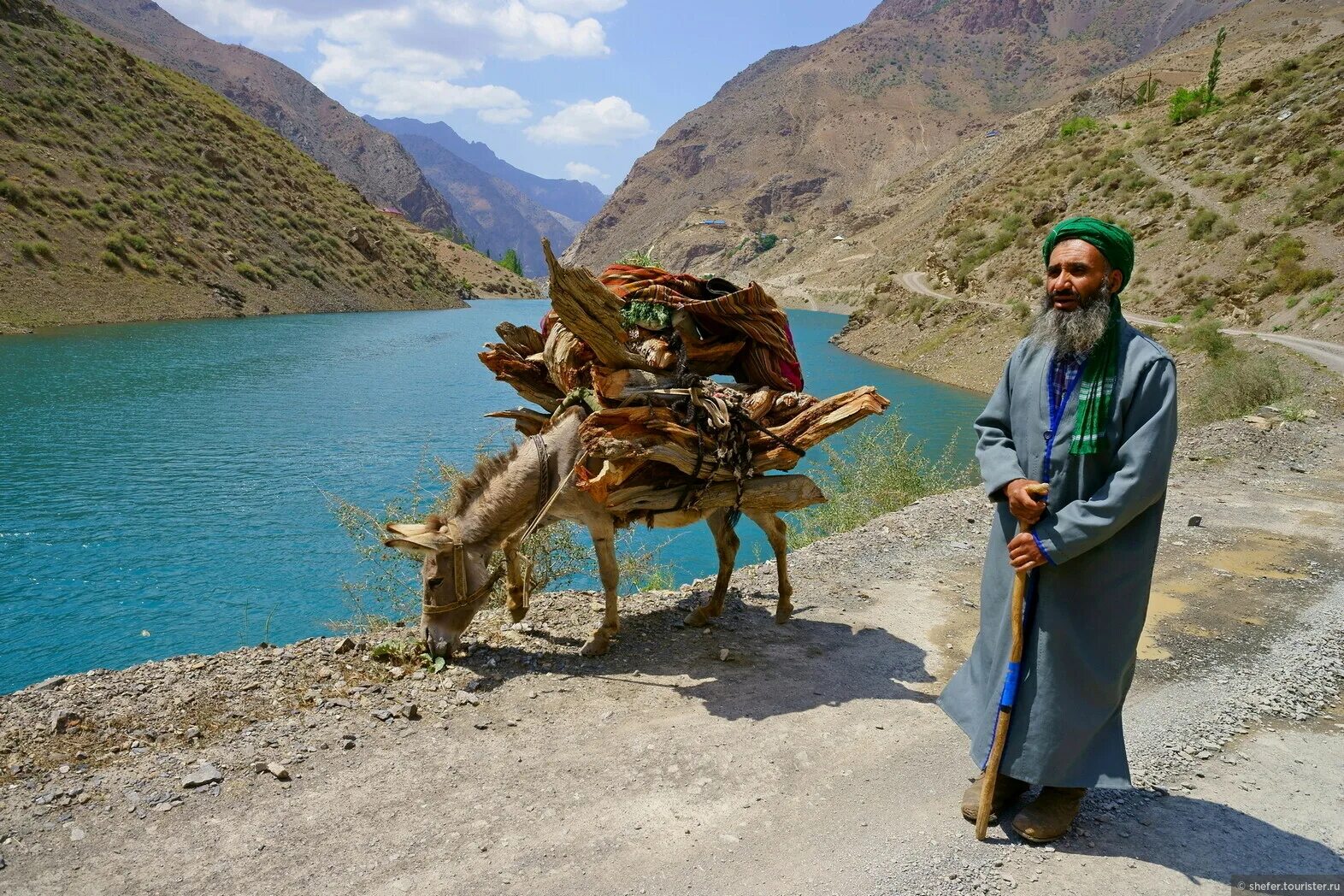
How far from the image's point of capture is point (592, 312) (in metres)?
5.25

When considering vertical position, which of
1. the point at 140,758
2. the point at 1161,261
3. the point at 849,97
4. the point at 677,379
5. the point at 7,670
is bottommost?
the point at 7,670

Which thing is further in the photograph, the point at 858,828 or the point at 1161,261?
the point at 1161,261

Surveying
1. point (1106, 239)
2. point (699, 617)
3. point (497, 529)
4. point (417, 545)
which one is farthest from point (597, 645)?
point (1106, 239)

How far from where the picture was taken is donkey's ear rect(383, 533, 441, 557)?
5199 millimetres

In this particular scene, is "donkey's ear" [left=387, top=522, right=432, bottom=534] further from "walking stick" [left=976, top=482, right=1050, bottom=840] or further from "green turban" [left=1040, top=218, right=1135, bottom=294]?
"green turban" [left=1040, top=218, right=1135, bottom=294]

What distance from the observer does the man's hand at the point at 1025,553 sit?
10.6ft

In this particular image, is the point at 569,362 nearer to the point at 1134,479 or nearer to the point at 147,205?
the point at 1134,479

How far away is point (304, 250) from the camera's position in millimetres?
57344

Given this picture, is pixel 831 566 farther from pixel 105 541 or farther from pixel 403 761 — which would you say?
pixel 105 541

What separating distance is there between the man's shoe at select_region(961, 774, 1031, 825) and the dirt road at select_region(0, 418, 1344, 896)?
8cm

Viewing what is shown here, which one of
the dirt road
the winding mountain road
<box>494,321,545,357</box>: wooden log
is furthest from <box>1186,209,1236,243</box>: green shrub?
<box>494,321,545,357</box>: wooden log

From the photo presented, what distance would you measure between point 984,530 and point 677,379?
4570mm

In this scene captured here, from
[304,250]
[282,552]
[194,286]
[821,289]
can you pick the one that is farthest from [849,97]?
[282,552]

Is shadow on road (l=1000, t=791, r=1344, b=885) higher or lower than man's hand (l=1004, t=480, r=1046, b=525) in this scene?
lower
